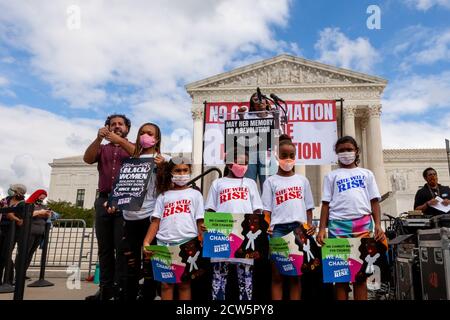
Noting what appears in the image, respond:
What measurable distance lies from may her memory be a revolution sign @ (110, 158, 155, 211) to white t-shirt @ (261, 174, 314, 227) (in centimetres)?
140

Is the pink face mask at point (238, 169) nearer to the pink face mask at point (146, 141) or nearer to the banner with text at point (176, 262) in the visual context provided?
the banner with text at point (176, 262)

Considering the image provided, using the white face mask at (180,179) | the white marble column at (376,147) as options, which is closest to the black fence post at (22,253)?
the white face mask at (180,179)

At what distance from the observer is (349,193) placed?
368 centimetres

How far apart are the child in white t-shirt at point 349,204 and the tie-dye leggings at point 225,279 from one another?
83 centimetres

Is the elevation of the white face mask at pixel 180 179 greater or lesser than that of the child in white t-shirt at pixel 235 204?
greater

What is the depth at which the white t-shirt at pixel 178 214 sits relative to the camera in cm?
361

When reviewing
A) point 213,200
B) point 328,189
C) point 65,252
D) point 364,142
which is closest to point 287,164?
point 328,189

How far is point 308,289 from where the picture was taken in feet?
13.2

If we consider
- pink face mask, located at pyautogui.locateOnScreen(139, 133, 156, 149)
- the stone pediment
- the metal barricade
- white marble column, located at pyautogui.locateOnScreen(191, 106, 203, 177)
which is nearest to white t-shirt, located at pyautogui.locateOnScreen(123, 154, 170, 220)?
pink face mask, located at pyautogui.locateOnScreen(139, 133, 156, 149)

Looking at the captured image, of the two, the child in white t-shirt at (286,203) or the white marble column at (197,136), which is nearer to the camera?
the child in white t-shirt at (286,203)

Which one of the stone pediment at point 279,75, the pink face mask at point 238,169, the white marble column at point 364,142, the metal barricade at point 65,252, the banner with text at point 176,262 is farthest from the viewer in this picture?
the stone pediment at point 279,75

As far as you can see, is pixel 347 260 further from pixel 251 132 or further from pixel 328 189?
pixel 251 132

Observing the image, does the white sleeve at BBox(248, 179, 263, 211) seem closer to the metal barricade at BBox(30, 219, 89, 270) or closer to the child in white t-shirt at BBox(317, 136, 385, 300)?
the child in white t-shirt at BBox(317, 136, 385, 300)
